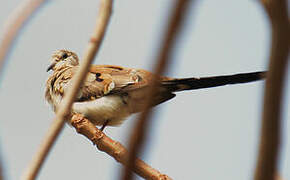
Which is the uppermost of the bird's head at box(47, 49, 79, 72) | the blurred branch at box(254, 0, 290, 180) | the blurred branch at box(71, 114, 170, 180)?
the bird's head at box(47, 49, 79, 72)

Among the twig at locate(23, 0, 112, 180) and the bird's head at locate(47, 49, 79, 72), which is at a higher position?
the bird's head at locate(47, 49, 79, 72)

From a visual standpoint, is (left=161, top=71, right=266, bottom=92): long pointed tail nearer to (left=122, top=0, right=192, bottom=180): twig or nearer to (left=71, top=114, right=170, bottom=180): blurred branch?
(left=71, top=114, right=170, bottom=180): blurred branch

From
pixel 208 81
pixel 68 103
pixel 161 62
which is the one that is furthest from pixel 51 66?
pixel 161 62

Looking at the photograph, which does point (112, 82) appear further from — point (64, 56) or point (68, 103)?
point (68, 103)

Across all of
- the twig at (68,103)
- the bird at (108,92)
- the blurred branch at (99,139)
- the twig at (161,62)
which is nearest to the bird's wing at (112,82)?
the bird at (108,92)

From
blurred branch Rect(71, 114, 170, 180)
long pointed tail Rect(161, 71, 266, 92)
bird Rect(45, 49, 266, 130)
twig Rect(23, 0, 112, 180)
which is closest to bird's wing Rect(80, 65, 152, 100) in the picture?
bird Rect(45, 49, 266, 130)

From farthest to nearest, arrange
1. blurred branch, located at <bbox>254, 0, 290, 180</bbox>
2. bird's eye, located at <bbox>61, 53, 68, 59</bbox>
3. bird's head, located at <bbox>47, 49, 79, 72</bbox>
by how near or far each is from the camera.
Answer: bird's eye, located at <bbox>61, 53, 68, 59</bbox>, bird's head, located at <bbox>47, 49, 79, 72</bbox>, blurred branch, located at <bbox>254, 0, 290, 180</bbox>

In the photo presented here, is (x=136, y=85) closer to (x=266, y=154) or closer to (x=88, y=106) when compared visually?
(x=88, y=106)
